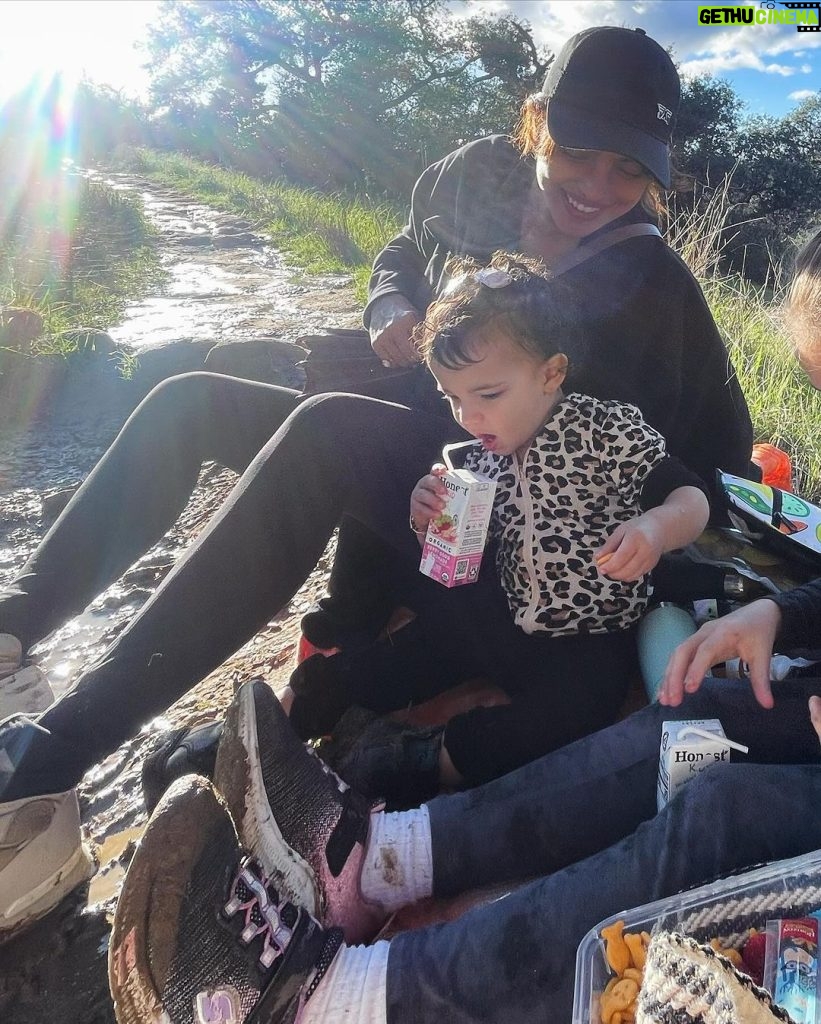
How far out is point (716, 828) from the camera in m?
1.02

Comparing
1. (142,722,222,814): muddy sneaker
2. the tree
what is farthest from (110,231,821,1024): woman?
the tree

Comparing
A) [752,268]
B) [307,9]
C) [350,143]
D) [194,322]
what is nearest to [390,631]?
[194,322]

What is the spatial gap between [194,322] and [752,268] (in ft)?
22.2

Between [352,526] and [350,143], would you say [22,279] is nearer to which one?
[352,526]

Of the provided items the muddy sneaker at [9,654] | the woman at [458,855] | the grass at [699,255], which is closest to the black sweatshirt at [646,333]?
the woman at [458,855]

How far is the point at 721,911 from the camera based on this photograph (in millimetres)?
891

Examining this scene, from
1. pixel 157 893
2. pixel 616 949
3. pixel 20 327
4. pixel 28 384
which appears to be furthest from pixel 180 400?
pixel 20 327

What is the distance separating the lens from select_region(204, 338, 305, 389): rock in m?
4.07

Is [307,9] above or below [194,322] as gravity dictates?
above

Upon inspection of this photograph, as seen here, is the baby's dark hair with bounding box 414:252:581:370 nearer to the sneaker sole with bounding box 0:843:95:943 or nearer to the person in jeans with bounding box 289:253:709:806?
the person in jeans with bounding box 289:253:709:806

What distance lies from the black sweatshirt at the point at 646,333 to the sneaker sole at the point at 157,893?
3.64 ft

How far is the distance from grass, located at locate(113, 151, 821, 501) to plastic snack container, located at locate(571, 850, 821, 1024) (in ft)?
6.96

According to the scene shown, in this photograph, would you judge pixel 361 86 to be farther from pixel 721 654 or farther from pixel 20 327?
pixel 721 654

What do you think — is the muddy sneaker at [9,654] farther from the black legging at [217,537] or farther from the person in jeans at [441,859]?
the person in jeans at [441,859]
